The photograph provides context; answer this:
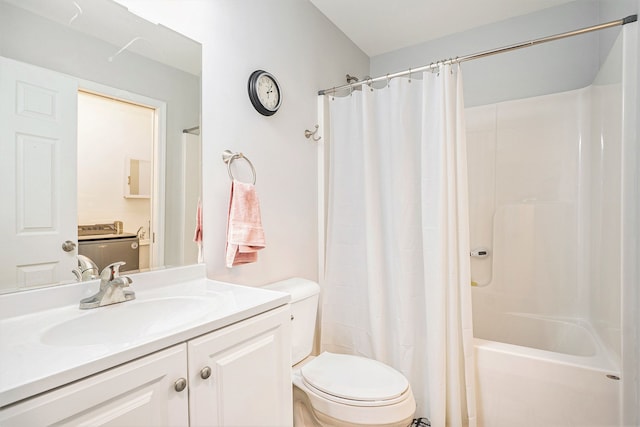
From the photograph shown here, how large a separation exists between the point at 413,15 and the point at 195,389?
7.96 feet

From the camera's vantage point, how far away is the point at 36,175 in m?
1.00

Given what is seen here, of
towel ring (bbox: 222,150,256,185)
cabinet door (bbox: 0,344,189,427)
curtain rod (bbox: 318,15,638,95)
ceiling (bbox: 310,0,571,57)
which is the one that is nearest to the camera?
cabinet door (bbox: 0,344,189,427)

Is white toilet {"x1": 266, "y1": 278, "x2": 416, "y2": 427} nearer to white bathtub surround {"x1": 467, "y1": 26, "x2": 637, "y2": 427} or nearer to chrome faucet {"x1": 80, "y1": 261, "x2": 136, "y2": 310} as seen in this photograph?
white bathtub surround {"x1": 467, "y1": 26, "x2": 637, "y2": 427}

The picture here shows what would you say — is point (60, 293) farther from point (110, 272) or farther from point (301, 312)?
point (301, 312)

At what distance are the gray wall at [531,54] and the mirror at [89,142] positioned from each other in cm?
197

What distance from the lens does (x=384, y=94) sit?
1.89 meters

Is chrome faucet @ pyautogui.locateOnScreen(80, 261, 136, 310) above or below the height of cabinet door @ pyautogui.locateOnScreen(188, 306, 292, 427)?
above

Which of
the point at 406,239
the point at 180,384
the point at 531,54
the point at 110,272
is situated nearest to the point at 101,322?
the point at 110,272

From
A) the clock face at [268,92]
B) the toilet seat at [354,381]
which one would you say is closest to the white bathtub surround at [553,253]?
the toilet seat at [354,381]

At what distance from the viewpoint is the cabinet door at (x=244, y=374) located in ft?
2.78

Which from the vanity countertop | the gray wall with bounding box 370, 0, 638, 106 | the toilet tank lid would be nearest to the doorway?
the vanity countertop

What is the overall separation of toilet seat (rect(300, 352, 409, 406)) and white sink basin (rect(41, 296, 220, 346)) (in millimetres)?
646

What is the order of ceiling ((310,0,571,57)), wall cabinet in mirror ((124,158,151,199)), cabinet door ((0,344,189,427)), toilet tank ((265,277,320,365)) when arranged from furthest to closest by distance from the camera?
ceiling ((310,0,571,57)), toilet tank ((265,277,320,365)), wall cabinet in mirror ((124,158,151,199)), cabinet door ((0,344,189,427))

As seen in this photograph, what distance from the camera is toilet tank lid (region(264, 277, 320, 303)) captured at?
1.64m
